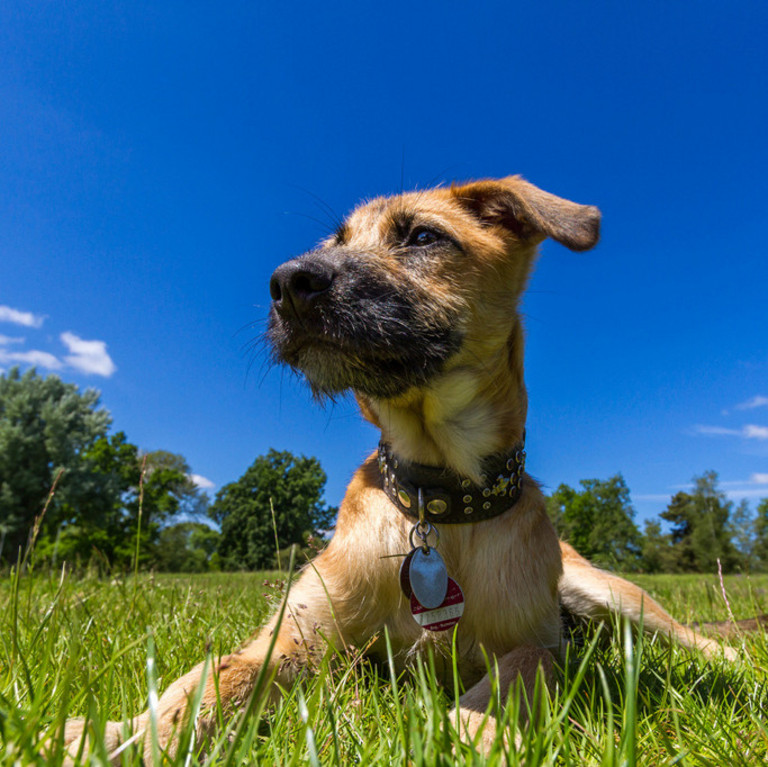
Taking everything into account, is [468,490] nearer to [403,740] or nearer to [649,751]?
[649,751]

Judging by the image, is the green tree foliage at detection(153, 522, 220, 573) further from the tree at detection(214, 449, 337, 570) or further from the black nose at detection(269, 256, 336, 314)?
the black nose at detection(269, 256, 336, 314)

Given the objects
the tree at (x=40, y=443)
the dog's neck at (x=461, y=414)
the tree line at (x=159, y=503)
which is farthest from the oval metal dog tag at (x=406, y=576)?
the tree at (x=40, y=443)

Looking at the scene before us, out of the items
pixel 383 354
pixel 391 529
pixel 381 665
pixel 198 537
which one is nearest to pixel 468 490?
pixel 391 529

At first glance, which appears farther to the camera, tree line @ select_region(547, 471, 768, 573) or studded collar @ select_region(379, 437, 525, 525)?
tree line @ select_region(547, 471, 768, 573)

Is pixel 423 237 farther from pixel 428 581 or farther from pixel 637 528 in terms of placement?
pixel 637 528

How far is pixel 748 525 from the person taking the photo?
48562mm

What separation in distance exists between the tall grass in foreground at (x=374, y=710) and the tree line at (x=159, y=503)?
26.5m

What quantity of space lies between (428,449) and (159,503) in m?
45.9

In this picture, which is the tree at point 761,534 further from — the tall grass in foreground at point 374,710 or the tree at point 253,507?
the tall grass in foreground at point 374,710

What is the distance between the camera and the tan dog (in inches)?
92.7

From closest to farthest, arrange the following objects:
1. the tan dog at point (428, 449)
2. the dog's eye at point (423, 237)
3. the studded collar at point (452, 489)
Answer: the tan dog at point (428, 449)
the studded collar at point (452, 489)
the dog's eye at point (423, 237)

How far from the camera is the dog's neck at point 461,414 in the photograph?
2699 mm

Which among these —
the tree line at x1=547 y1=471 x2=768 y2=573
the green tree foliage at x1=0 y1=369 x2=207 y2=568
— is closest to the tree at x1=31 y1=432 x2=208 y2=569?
the green tree foliage at x1=0 y1=369 x2=207 y2=568

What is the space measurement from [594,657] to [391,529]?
1.05m
